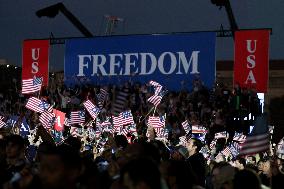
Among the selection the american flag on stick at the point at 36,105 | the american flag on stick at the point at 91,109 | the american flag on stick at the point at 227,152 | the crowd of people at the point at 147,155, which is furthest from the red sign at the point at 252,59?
the american flag on stick at the point at 227,152

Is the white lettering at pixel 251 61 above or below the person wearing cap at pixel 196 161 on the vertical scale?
above

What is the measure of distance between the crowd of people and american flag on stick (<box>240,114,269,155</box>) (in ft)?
0.90

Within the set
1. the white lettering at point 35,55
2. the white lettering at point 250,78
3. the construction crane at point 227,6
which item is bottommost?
the white lettering at point 250,78

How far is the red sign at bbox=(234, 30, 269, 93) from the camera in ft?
74.7

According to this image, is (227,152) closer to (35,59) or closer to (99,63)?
(99,63)

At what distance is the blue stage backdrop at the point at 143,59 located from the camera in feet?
78.4

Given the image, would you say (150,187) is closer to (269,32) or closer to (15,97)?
(269,32)

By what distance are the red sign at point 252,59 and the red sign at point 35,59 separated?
28.5 feet

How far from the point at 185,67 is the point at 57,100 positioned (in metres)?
5.03

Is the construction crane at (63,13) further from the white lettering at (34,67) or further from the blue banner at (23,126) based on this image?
the blue banner at (23,126)

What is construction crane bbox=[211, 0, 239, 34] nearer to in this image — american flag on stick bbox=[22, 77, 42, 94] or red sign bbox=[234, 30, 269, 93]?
red sign bbox=[234, 30, 269, 93]

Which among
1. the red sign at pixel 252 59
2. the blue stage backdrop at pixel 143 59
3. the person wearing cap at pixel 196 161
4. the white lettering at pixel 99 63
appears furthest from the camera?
the white lettering at pixel 99 63

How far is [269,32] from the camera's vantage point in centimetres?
2303

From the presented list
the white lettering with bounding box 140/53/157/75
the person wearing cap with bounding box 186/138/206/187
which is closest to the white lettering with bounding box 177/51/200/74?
the white lettering with bounding box 140/53/157/75
